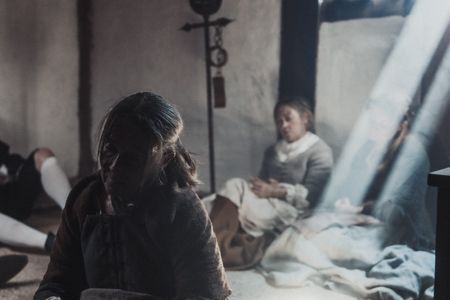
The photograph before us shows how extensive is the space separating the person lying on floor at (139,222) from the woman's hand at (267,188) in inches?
69.2

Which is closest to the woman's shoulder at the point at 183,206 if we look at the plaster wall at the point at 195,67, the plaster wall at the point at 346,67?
the plaster wall at the point at 346,67

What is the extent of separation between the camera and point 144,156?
6.30ft

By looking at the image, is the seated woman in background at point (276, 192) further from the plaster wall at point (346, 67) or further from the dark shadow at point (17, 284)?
the dark shadow at point (17, 284)

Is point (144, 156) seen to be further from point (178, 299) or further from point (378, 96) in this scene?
point (378, 96)

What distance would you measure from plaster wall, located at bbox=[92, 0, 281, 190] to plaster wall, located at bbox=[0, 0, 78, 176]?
0.16m

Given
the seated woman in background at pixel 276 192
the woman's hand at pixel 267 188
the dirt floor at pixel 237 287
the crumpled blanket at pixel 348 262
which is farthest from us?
the woman's hand at pixel 267 188

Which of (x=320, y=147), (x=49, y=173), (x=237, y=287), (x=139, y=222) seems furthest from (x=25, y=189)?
(x=139, y=222)

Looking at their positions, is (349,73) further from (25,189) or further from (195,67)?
(25,189)

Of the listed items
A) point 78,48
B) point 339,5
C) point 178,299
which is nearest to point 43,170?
point 78,48

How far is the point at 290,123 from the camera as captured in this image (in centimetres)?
365

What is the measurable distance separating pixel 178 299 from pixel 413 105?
75.1 inches

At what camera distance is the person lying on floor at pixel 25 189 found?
12.4 feet

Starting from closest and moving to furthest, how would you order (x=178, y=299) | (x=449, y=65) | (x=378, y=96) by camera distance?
1. (x=178, y=299)
2. (x=449, y=65)
3. (x=378, y=96)

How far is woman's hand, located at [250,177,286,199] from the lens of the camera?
371cm
